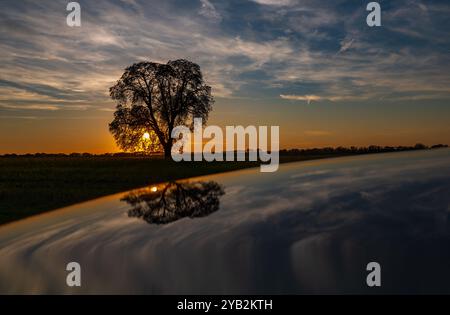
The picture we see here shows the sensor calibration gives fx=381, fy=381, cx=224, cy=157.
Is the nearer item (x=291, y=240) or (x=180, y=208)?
(x=291, y=240)

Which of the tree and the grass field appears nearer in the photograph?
the grass field

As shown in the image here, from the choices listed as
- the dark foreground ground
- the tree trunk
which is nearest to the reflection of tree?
the dark foreground ground

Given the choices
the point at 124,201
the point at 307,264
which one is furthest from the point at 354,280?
the point at 124,201

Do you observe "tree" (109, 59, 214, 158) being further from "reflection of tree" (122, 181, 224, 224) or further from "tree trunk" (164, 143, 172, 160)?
"reflection of tree" (122, 181, 224, 224)

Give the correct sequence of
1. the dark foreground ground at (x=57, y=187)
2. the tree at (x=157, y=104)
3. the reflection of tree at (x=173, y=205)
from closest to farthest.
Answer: the reflection of tree at (x=173, y=205)
the dark foreground ground at (x=57, y=187)
the tree at (x=157, y=104)

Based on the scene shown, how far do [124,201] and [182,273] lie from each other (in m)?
11.4

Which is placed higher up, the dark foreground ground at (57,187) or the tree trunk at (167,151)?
the tree trunk at (167,151)

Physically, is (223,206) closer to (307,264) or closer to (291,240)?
(291,240)

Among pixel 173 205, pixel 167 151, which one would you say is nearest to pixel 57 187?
pixel 173 205

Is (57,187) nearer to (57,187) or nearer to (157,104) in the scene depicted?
(57,187)

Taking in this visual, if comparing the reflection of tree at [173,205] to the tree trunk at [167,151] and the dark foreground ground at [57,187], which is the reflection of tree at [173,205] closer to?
the dark foreground ground at [57,187]

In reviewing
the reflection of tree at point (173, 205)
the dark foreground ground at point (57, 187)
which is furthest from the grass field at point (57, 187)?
the reflection of tree at point (173, 205)

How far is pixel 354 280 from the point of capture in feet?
21.8

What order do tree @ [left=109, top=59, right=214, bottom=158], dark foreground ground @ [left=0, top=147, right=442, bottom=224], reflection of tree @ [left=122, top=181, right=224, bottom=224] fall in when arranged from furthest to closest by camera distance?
tree @ [left=109, top=59, right=214, bottom=158] → dark foreground ground @ [left=0, top=147, right=442, bottom=224] → reflection of tree @ [left=122, top=181, right=224, bottom=224]
